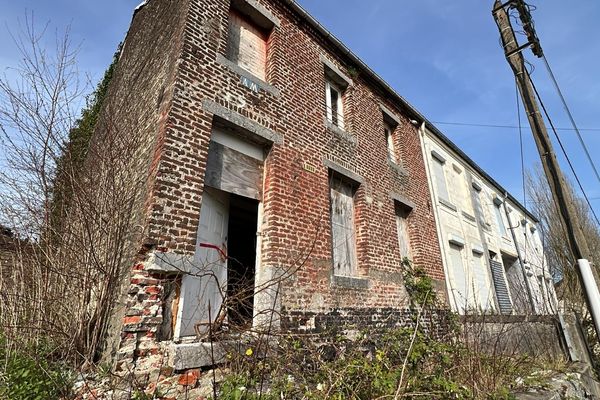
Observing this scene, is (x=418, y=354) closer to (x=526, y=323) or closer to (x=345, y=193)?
(x=345, y=193)

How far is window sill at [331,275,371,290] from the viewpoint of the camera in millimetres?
5481

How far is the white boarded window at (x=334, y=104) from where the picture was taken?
24.7ft

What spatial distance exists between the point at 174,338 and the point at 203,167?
2.20 metres

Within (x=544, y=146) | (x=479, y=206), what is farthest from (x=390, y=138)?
(x=479, y=206)

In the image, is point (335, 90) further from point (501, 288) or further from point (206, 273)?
point (501, 288)

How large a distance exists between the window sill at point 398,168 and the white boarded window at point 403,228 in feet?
3.20

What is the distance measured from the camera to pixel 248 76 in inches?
217

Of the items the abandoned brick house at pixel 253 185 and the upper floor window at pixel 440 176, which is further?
the upper floor window at pixel 440 176

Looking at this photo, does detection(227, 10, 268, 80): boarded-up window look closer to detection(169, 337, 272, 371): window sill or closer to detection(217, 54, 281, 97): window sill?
detection(217, 54, 281, 97): window sill

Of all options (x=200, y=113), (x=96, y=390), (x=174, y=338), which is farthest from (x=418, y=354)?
(x=200, y=113)

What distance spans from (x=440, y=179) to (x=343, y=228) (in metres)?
6.29

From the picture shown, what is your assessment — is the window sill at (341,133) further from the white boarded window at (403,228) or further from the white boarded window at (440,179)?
the white boarded window at (440,179)

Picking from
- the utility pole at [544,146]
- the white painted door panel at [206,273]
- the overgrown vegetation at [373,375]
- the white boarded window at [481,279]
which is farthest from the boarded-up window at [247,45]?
the white boarded window at [481,279]

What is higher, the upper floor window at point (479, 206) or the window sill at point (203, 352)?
the upper floor window at point (479, 206)
